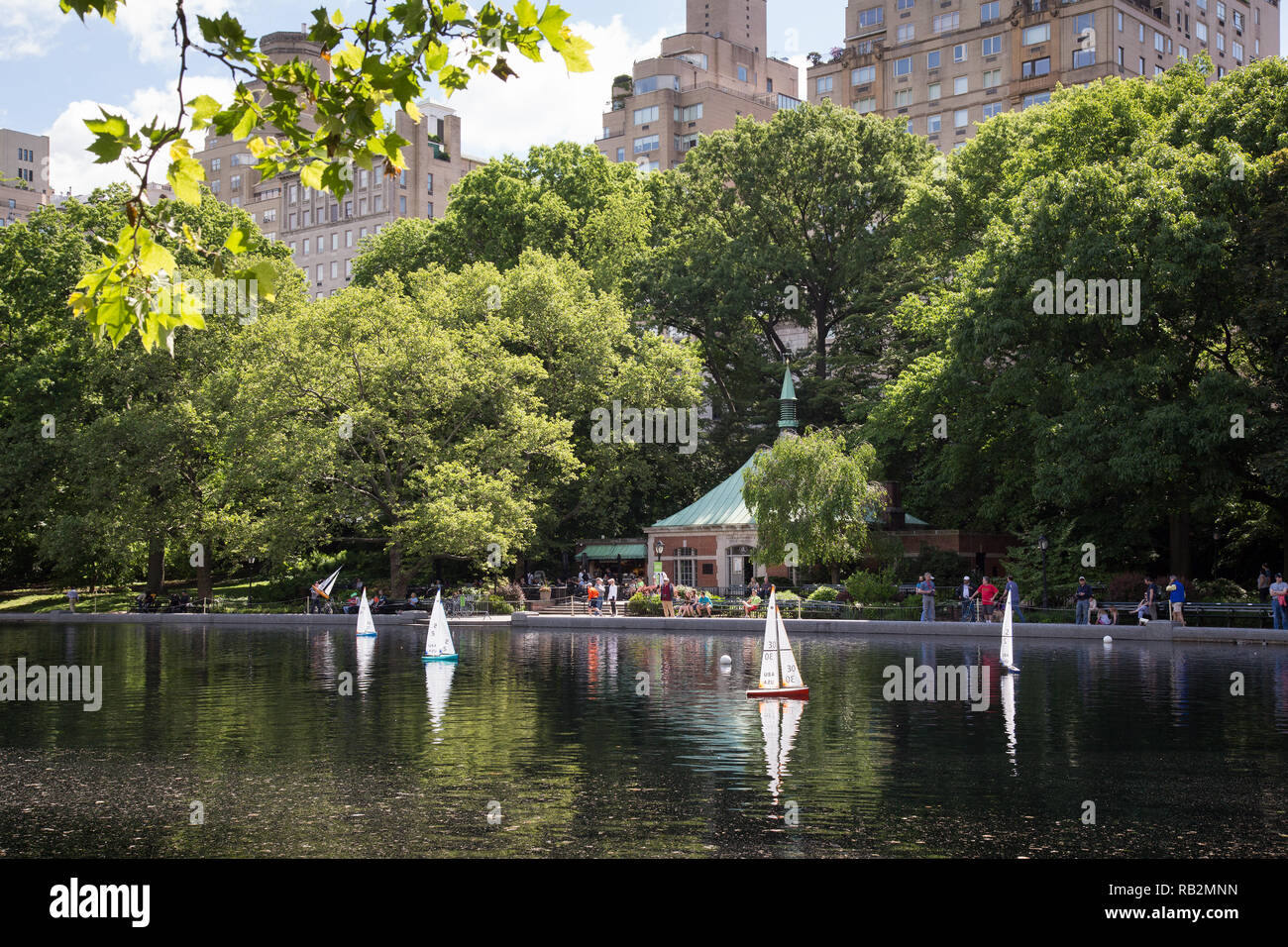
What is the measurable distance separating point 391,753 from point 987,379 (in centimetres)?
3706

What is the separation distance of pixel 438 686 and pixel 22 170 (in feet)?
481

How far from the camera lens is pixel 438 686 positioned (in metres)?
26.1

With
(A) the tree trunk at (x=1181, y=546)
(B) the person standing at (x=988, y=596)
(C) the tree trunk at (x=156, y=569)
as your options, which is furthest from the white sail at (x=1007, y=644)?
(C) the tree trunk at (x=156, y=569)

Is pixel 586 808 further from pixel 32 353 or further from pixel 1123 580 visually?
pixel 32 353

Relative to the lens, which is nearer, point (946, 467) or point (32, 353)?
point (946, 467)

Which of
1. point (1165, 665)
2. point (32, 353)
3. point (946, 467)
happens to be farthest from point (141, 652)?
point (32, 353)

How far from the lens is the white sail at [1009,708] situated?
1782cm

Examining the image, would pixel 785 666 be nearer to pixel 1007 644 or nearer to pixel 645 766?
pixel 1007 644

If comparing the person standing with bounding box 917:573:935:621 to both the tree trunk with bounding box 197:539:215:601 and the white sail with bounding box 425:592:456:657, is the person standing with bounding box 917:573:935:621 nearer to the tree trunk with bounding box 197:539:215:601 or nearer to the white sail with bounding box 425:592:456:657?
the white sail with bounding box 425:592:456:657

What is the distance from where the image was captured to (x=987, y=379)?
1956 inches

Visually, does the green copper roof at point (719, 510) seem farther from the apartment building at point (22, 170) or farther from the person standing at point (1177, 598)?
the apartment building at point (22, 170)

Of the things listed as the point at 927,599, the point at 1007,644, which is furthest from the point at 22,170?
the point at 1007,644

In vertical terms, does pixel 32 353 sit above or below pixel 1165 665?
above
